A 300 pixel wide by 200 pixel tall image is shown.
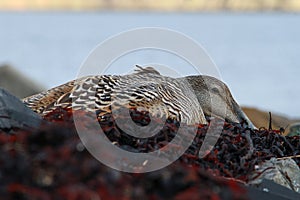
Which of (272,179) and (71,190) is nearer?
(71,190)

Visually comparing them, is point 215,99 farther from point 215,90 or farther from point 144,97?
point 144,97

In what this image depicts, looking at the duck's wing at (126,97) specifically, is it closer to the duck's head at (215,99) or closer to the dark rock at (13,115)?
the duck's head at (215,99)

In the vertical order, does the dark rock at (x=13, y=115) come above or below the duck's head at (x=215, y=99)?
above

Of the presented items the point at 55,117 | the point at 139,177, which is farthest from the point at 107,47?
the point at 139,177

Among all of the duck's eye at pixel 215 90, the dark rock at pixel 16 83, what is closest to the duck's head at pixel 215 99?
the duck's eye at pixel 215 90

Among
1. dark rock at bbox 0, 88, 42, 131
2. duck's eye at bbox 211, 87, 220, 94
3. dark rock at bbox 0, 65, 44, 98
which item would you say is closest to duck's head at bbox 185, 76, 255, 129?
duck's eye at bbox 211, 87, 220, 94

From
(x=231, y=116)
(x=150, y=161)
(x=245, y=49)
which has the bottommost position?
(x=245, y=49)

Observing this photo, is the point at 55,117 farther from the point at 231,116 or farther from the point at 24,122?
the point at 231,116
